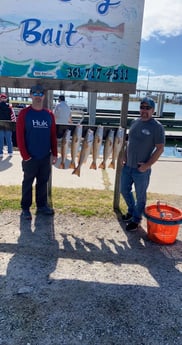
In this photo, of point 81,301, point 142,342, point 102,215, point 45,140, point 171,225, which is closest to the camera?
point 142,342

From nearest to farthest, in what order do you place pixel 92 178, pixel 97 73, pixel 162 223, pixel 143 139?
pixel 162 223 < pixel 143 139 < pixel 97 73 < pixel 92 178

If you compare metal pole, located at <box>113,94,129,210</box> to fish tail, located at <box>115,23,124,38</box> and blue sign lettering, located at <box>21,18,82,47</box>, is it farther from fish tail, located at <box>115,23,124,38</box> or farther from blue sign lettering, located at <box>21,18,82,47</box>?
blue sign lettering, located at <box>21,18,82,47</box>

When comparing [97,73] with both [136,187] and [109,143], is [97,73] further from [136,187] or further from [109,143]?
[136,187]

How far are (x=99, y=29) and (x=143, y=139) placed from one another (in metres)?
1.59

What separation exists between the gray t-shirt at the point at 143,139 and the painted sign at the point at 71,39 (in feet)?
2.72

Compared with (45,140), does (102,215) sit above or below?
below

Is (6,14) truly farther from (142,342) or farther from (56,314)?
(142,342)

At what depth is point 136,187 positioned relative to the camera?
3.93m

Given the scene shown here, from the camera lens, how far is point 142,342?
228 cm

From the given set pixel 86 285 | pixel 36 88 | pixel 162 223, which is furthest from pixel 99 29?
pixel 86 285

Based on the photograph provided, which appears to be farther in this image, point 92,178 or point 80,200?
point 92,178

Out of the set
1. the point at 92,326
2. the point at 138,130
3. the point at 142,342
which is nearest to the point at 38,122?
the point at 138,130

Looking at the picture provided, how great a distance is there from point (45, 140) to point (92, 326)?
93.3 inches

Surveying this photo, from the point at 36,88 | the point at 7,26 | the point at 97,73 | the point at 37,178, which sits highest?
the point at 7,26
